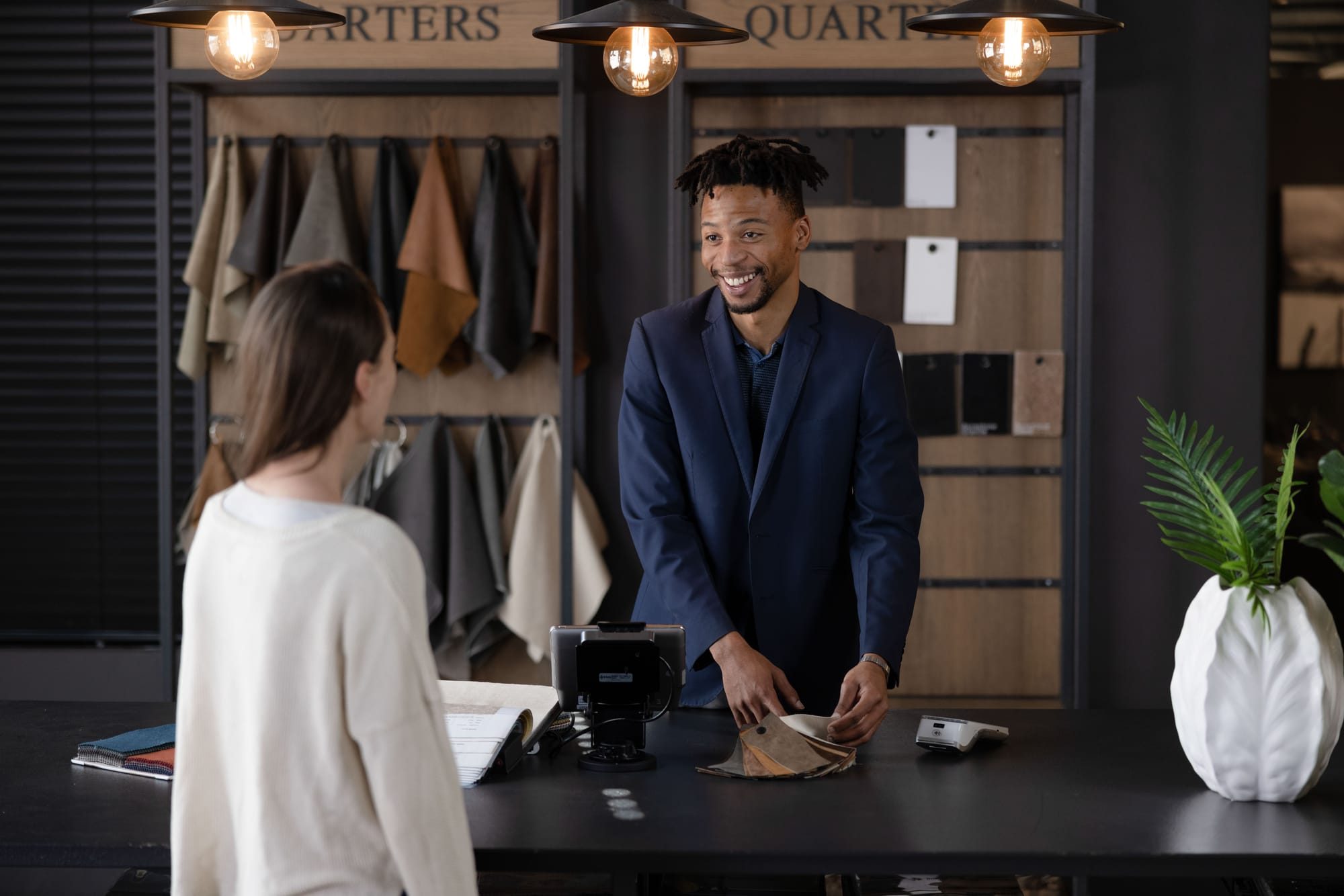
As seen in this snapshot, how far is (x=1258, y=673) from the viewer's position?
1.80m

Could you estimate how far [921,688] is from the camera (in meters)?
3.98

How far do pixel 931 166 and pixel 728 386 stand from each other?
174 cm

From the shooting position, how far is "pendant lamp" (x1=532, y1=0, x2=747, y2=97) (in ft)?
7.31

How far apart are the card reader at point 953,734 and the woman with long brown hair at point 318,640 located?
2.97 feet

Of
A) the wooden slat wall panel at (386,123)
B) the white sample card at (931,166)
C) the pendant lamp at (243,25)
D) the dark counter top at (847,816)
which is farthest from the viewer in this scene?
the wooden slat wall panel at (386,123)

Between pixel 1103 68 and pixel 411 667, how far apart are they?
3.43 meters

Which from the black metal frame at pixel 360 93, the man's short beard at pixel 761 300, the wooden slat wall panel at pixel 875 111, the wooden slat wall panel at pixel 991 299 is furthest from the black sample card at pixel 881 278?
the man's short beard at pixel 761 300

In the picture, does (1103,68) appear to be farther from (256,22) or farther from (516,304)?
(256,22)

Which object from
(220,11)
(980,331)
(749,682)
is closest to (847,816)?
(749,682)

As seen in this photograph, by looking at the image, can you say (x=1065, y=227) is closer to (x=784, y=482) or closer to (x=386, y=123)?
(x=784, y=482)

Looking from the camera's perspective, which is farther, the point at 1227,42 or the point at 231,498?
the point at 1227,42

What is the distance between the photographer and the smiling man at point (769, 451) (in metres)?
2.36

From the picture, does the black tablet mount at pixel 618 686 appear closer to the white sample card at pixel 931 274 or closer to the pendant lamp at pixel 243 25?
the pendant lamp at pixel 243 25

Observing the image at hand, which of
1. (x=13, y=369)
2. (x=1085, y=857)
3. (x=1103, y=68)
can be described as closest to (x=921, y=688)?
(x=1103, y=68)
